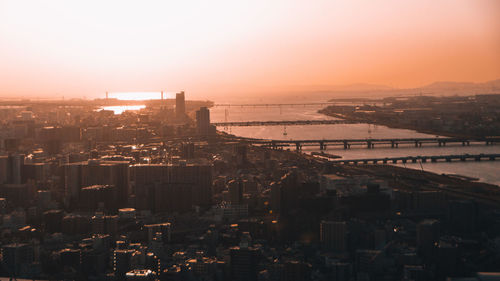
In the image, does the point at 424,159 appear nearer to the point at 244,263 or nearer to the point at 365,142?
the point at 365,142

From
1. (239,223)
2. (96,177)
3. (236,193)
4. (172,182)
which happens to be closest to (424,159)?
(236,193)

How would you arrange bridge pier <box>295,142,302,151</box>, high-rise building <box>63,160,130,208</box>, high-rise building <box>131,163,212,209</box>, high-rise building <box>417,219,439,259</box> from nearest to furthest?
1. high-rise building <box>417,219,439,259</box>
2. high-rise building <box>131,163,212,209</box>
3. high-rise building <box>63,160,130,208</box>
4. bridge pier <box>295,142,302,151</box>

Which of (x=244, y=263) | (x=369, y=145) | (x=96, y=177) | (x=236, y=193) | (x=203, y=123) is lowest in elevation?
(x=244, y=263)

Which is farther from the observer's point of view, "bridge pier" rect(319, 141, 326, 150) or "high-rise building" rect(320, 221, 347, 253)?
"bridge pier" rect(319, 141, 326, 150)

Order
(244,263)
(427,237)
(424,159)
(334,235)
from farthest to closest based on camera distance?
(424,159)
(334,235)
(427,237)
(244,263)

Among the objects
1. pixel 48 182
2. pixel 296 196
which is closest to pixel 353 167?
pixel 296 196

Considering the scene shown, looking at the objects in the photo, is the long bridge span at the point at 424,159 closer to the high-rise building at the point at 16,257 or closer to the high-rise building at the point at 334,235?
the high-rise building at the point at 334,235

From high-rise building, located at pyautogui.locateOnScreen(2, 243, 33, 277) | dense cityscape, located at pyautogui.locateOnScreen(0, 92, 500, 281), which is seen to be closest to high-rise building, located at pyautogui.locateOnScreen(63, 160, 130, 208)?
dense cityscape, located at pyautogui.locateOnScreen(0, 92, 500, 281)

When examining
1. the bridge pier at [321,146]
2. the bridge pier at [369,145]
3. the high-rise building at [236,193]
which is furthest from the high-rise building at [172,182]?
the bridge pier at [369,145]

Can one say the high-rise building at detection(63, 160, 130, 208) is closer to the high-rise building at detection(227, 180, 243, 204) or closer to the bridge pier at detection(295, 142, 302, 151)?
the high-rise building at detection(227, 180, 243, 204)
